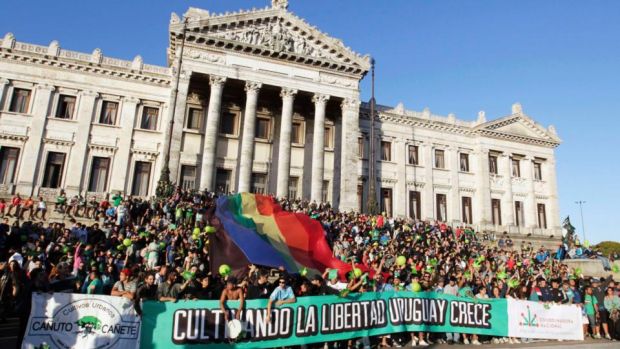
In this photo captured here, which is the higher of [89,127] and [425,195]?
[89,127]

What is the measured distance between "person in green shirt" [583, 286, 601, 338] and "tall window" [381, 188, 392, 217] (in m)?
21.6

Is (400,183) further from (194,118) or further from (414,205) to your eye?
(194,118)

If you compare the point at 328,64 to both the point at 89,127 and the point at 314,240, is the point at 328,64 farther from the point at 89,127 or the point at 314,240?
the point at 314,240

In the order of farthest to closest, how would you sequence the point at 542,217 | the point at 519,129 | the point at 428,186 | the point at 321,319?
the point at 519,129 → the point at 542,217 → the point at 428,186 → the point at 321,319

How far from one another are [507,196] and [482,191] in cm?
279

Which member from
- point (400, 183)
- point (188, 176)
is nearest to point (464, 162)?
point (400, 183)

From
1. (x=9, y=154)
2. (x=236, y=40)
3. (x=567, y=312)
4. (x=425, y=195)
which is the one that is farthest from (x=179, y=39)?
(x=567, y=312)

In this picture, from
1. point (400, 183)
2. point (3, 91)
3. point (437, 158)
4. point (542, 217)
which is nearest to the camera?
point (3, 91)

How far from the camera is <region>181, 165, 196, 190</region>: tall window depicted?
2878 centimetres

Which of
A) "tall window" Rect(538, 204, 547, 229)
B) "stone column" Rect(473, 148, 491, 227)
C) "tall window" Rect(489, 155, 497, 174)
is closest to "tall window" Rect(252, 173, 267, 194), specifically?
"stone column" Rect(473, 148, 491, 227)

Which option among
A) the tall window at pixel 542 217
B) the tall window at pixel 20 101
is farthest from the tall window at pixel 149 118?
the tall window at pixel 542 217

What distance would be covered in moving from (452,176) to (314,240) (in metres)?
25.9

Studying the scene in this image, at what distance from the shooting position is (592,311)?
12609mm

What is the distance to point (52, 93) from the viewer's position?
2761cm
